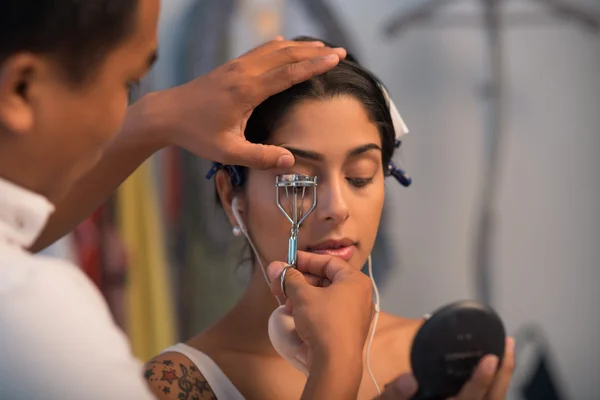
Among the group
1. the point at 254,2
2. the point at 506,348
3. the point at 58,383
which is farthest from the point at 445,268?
the point at 58,383

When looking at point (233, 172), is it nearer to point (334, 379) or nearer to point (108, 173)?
point (108, 173)

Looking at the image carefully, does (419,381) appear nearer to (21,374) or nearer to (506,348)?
(506,348)

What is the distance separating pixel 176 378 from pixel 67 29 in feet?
2.19

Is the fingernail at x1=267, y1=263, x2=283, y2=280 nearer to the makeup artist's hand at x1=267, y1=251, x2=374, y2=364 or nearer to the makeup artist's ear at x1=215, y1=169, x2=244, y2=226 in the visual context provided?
the makeup artist's hand at x1=267, y1=251, x2=374, y2=364

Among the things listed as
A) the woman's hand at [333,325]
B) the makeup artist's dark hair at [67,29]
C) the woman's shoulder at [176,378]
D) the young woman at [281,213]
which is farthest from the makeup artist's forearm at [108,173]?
the makeup artist's dark hair at [67,29]

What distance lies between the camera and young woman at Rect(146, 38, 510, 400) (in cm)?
114

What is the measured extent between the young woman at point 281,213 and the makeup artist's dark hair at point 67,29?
0.53m

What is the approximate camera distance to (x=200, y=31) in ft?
8.43

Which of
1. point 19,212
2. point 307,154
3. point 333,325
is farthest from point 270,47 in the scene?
point 19,212

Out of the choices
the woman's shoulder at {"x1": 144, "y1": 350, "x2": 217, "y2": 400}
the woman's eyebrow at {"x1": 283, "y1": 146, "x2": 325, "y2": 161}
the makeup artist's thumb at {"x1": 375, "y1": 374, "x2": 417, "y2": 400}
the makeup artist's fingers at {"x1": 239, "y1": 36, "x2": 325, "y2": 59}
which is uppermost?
the makeup artist's fingers at {"x1": 239, "y1": 36, "x2": 325, "y2": 59}

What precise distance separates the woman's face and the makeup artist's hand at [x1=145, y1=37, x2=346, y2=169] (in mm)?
57

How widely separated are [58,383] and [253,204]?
66 cm

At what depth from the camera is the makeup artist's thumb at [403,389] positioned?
2.74ft

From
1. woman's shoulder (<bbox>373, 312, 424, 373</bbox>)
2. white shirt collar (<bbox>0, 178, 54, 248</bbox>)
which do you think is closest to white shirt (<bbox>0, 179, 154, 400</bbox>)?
white shirt collar (<bbox>0, 178, 54, 248</bbox>)
